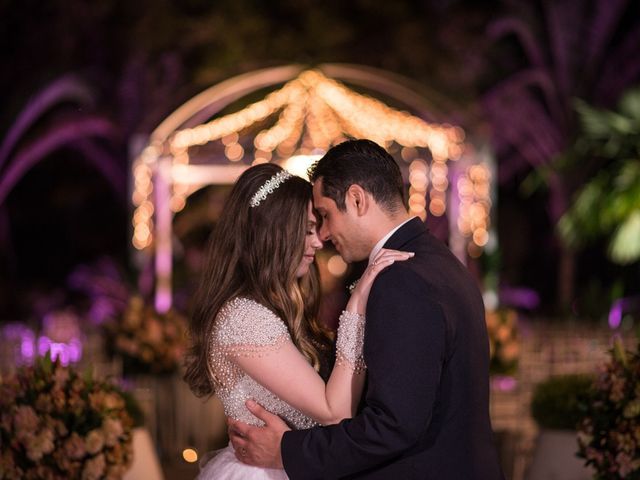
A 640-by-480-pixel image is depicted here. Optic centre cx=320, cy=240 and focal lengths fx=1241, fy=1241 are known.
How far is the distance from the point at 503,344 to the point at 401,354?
18.7 feet

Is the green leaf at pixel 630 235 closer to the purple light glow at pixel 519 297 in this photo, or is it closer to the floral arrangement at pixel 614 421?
the purple light glow at pixel 519 297

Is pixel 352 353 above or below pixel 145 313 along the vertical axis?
below

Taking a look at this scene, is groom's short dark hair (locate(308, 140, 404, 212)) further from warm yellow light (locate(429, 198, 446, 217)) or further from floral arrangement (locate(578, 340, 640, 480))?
warm yellow light (locate(429, 198, 446, 217))

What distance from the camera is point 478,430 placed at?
3900 mm

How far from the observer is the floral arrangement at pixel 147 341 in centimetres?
998

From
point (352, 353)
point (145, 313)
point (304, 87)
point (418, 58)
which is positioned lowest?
point (352, 353)

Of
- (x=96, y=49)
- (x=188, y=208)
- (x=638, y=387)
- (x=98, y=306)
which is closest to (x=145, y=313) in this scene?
(x=638, y=387)

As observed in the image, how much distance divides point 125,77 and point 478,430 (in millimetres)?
19851

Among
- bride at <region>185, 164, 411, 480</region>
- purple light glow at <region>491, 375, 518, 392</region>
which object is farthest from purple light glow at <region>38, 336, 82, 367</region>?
bride at <region>185, 164, 411, 480</region>

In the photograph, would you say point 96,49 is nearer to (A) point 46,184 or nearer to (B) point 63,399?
(A) point 46,184

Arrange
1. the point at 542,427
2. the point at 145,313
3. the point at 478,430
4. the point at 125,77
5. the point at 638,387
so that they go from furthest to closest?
the point at 125,77 → the point at 145,313 → the point at 542,427 → the point at 638,387 → the point at 478,430

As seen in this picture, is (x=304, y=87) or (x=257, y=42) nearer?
(x=304, y=87)

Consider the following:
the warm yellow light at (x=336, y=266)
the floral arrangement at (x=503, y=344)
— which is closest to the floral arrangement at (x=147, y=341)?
the floral arrangement at (x=503, y=344)

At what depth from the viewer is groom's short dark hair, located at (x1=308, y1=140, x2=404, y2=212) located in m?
3.98
